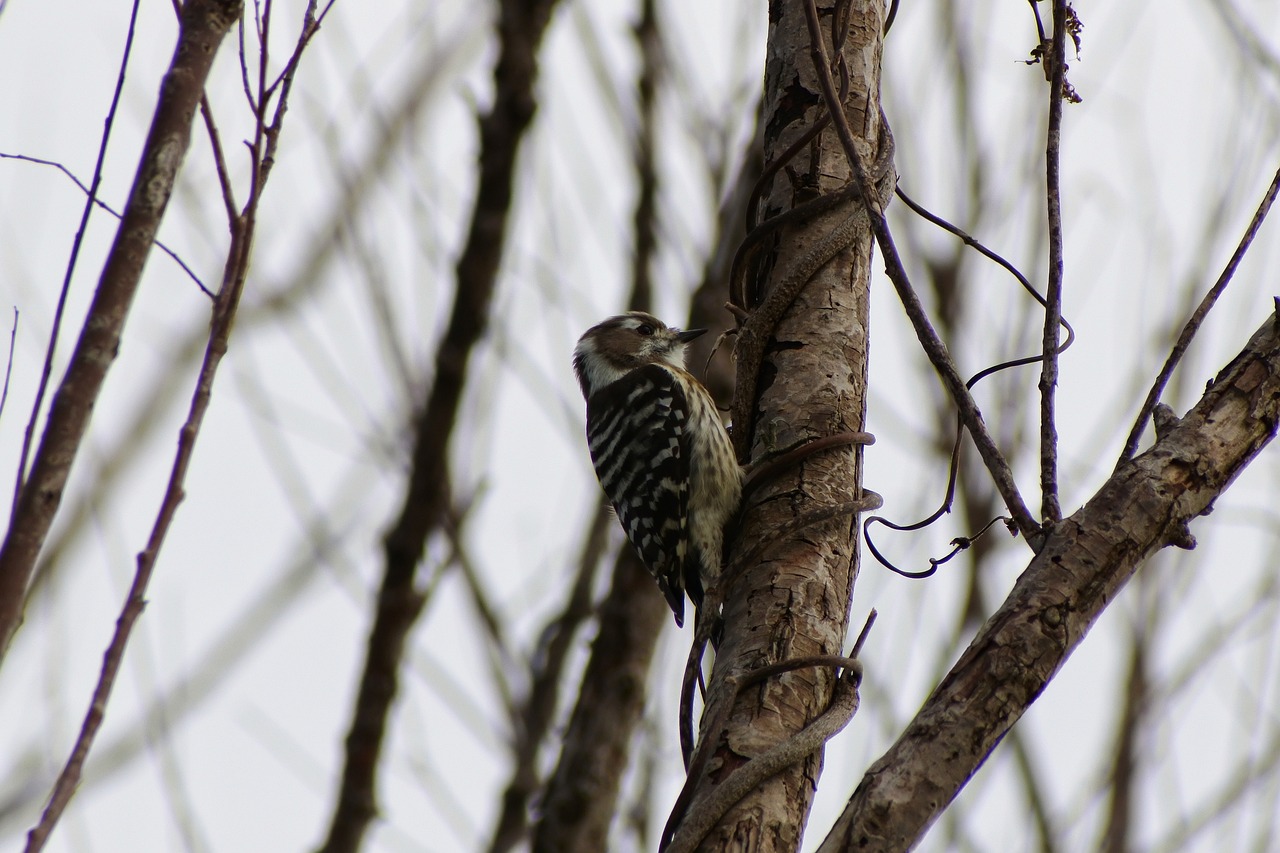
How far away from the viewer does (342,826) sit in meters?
3.92

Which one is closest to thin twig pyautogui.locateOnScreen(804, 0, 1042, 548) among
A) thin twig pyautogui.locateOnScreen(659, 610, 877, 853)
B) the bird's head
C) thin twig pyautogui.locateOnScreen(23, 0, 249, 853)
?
thin twig pyautogui.locateOnScreen(659, 610, 877, 853)

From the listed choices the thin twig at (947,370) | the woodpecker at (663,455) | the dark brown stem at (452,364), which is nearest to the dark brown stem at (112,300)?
the thin twig at (947,370)

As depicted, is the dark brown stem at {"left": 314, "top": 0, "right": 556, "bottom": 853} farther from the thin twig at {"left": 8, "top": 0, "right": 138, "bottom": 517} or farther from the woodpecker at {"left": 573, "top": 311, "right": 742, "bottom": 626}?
the thin twig at {"left": 8, "top": 0, "right": 138, "bottom": 517}

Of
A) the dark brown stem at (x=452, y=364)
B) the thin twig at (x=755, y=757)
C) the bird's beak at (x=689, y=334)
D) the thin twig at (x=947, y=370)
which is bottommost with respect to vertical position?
the thin twig at (x=755, y=757)

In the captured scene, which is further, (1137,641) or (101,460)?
(101,460)

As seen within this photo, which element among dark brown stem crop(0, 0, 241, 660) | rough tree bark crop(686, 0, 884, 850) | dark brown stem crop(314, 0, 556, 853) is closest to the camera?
dark brown stem crop(0, 0, 241, 660)

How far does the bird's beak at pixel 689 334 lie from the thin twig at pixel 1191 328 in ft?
8.95

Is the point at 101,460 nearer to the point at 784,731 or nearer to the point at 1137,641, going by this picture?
the point at 784,731

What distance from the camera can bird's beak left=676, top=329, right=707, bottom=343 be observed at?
16.0 feet

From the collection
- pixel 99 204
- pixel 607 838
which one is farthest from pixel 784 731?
pixel 607 838

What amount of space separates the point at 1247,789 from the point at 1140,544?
121 inches

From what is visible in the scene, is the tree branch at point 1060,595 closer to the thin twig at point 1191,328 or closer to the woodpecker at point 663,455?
the thin twig at point 1191,328

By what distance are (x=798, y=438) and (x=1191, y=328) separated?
0.90 m

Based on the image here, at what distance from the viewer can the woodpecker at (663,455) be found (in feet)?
12.8
